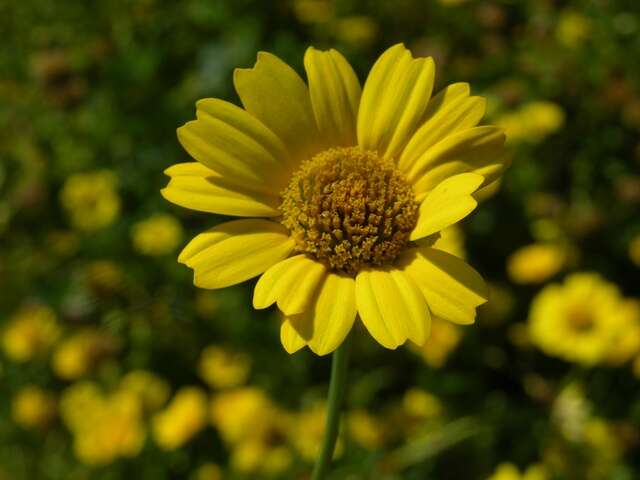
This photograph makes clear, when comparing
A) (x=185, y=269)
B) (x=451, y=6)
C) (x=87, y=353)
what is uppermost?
(x=451, y=6)

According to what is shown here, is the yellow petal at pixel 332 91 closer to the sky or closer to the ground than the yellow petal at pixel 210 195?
closer to the sky

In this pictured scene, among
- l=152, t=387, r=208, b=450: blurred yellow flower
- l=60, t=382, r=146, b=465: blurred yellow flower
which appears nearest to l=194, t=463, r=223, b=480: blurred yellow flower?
l=152, t=387, r=208, b=450: blurred yellow flower

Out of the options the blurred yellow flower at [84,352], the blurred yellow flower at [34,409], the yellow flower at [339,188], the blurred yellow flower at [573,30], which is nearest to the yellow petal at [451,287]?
the yellow flower at [339,188]

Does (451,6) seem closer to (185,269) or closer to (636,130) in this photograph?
(636,130)

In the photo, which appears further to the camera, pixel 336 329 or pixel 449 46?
pixel 449 46

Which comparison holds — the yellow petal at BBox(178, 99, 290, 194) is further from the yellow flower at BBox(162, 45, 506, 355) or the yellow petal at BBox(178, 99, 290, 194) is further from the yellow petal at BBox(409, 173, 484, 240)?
the yellow petal at BBox(409, 173, 484, 240)

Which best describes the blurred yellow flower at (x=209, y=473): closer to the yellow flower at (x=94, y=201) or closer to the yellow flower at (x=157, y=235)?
the yellow flower at (x=157, y=235)

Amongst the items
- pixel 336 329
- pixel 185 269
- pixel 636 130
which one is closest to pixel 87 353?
pixel 185 269
